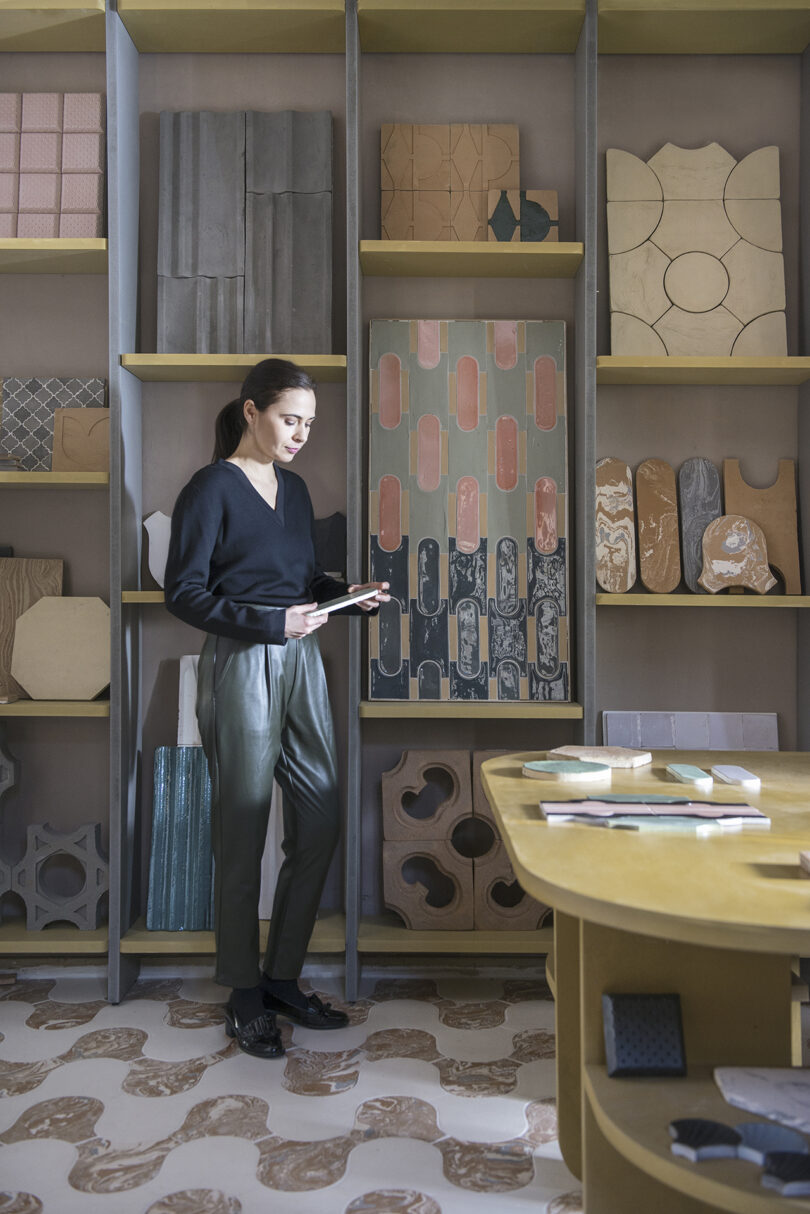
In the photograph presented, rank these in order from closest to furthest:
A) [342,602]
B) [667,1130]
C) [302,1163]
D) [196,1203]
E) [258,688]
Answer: [667,1130], [196,1203], [302,1163], [342,602], [258,688]

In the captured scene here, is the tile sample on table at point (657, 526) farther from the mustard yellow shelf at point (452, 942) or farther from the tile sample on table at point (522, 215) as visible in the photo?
the mustard yellow shelf at point (452, 942)

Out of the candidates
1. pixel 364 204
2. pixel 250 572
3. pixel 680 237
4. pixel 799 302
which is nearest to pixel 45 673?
pixel 250 572

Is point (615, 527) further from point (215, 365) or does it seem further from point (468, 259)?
point (215, 365)

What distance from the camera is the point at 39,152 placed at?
3.09 meters

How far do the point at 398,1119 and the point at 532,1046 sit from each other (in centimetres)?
52

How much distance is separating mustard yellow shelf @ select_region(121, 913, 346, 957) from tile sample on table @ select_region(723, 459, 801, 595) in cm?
178

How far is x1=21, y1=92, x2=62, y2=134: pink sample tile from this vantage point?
3.10 m

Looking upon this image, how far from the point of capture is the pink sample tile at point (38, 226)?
306 cm

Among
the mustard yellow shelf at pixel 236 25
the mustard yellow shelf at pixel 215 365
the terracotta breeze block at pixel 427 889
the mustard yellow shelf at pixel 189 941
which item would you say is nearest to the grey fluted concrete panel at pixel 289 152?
the mustard yellow shelf at pixel 236 25

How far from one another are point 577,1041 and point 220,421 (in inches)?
73.0

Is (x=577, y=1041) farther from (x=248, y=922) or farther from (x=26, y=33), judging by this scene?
(x=26, y=33)

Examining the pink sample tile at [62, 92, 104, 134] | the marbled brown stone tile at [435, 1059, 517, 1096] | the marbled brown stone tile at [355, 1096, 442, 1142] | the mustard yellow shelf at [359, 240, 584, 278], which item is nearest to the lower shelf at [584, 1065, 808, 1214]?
the marbled brown stone tile at [355, 1096, 442, 1142]

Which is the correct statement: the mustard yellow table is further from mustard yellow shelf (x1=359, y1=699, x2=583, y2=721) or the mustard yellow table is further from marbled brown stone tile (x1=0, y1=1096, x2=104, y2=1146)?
marbled brown stone tile (x1=0, y1=1096, x2=104, y2=1146)

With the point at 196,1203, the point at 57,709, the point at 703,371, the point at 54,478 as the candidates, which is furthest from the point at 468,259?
the point at 196,1203
